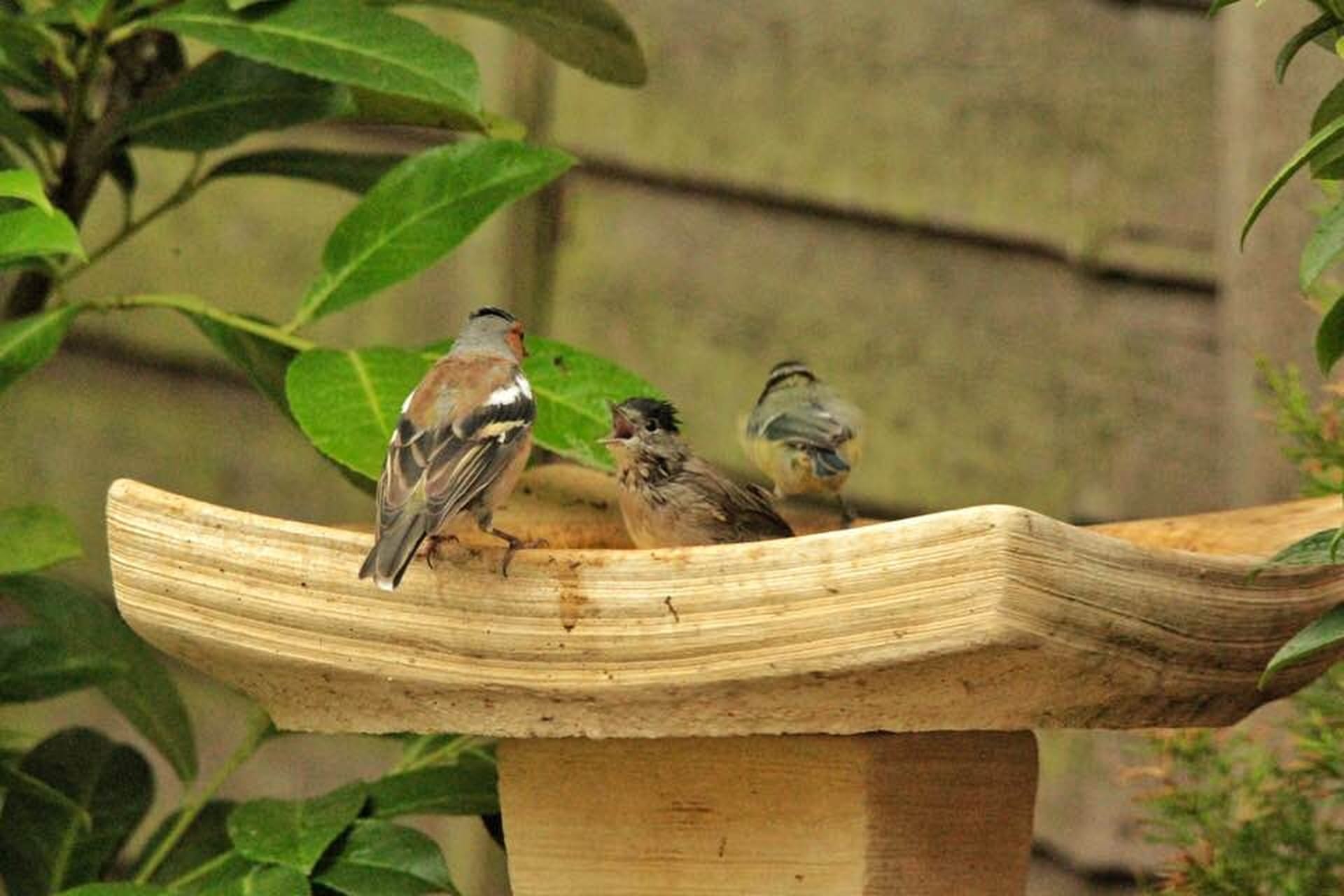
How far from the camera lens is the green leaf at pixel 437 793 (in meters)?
2.05

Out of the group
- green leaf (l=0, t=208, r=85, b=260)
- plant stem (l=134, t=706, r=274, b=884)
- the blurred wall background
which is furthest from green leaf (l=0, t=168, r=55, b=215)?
the blurred wall background

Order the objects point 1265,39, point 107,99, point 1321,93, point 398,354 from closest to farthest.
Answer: point 398,354, point 107,99, point 1321,93, point 1265,39

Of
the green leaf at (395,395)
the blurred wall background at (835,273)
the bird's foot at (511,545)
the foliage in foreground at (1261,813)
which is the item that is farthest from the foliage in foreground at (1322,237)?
the blurred wall background at (835,273)

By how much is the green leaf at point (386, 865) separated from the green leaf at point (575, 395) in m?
0.39

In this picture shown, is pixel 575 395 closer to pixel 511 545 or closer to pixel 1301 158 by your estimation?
pixel 511 545

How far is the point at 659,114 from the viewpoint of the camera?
10.7 ft

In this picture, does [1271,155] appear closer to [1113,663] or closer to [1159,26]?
[1159,26]

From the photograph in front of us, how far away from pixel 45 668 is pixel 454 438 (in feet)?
2.19

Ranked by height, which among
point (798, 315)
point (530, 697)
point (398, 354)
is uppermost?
point (798, 315)

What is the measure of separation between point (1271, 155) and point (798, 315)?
2.88ft

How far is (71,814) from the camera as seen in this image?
2.21 m

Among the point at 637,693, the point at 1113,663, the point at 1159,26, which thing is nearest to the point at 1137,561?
the point at 1113,663

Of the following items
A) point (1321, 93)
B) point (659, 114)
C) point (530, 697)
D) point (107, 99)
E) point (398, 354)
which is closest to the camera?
A: point (530, 697)

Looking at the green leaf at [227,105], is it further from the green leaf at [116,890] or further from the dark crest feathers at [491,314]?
the green leaf at [116,890]
